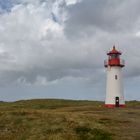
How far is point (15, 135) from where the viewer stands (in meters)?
25.0

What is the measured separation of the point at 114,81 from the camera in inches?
2208

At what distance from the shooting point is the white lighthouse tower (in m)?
56.1

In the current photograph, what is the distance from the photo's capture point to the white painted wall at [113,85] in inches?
2206

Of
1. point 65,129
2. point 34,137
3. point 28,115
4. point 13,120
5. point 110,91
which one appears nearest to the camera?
point 34,137

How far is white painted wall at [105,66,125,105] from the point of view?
5603 centimetres

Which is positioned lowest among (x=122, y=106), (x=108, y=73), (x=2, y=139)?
(x=2, y=139)

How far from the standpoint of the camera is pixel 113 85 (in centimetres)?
5609

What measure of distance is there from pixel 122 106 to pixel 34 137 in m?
34.8

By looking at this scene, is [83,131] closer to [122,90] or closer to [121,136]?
[121,136]

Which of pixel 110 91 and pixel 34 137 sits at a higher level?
pixel 110 91

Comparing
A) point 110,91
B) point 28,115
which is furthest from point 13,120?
point 110,91

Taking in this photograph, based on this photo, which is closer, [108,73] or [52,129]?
[52,129]

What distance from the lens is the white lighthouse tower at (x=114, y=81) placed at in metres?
56.1

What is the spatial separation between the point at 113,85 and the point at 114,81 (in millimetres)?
612
